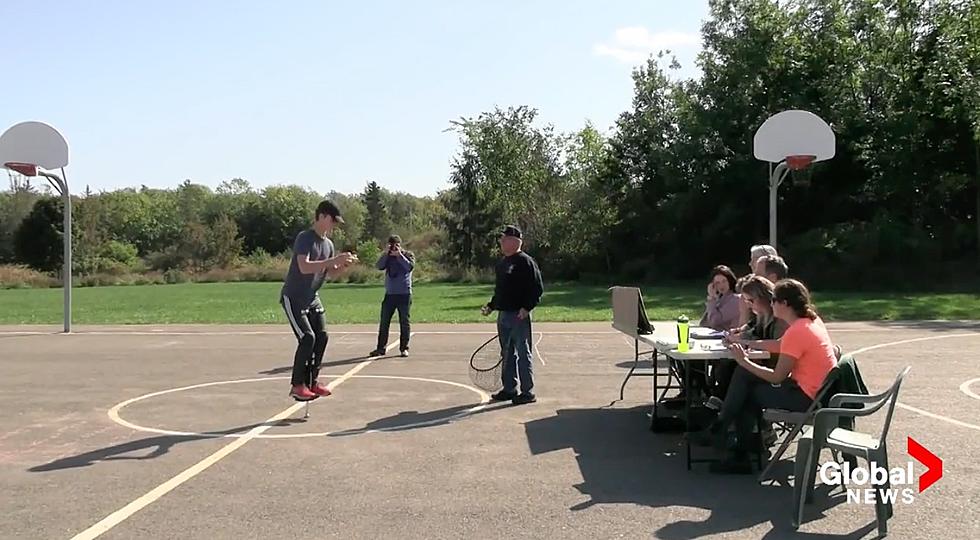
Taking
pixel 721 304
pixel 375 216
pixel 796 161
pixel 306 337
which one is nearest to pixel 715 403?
pixel 721 304

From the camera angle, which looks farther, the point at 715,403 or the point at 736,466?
the point at 715,403

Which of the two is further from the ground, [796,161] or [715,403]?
[796,161]

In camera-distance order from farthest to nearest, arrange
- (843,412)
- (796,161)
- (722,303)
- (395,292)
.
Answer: (796,161) → (395,292) → (722,303) → (843,412)

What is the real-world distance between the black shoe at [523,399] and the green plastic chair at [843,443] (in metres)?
4.06

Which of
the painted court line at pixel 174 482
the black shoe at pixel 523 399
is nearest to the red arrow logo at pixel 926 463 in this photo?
the black shoe at pixel 523 399

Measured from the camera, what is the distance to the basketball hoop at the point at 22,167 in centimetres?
1830

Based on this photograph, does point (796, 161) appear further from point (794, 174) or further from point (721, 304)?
point (794, 174)

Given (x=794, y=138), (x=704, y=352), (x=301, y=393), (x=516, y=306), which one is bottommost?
(x=301, y=393)

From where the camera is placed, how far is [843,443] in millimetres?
5059

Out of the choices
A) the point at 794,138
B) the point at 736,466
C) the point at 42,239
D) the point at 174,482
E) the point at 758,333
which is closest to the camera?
the point at 174,482

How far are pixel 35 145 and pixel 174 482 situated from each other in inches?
602

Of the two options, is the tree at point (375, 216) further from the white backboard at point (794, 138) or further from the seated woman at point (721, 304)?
the seated woman at point (721, 304)

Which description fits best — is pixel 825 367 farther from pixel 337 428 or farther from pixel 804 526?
pixel 337 428

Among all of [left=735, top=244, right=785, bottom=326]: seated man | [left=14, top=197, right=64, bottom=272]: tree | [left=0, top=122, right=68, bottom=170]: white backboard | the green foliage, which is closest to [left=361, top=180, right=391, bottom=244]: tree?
[left=14, top=197, right=64, bottom=272]: tree
